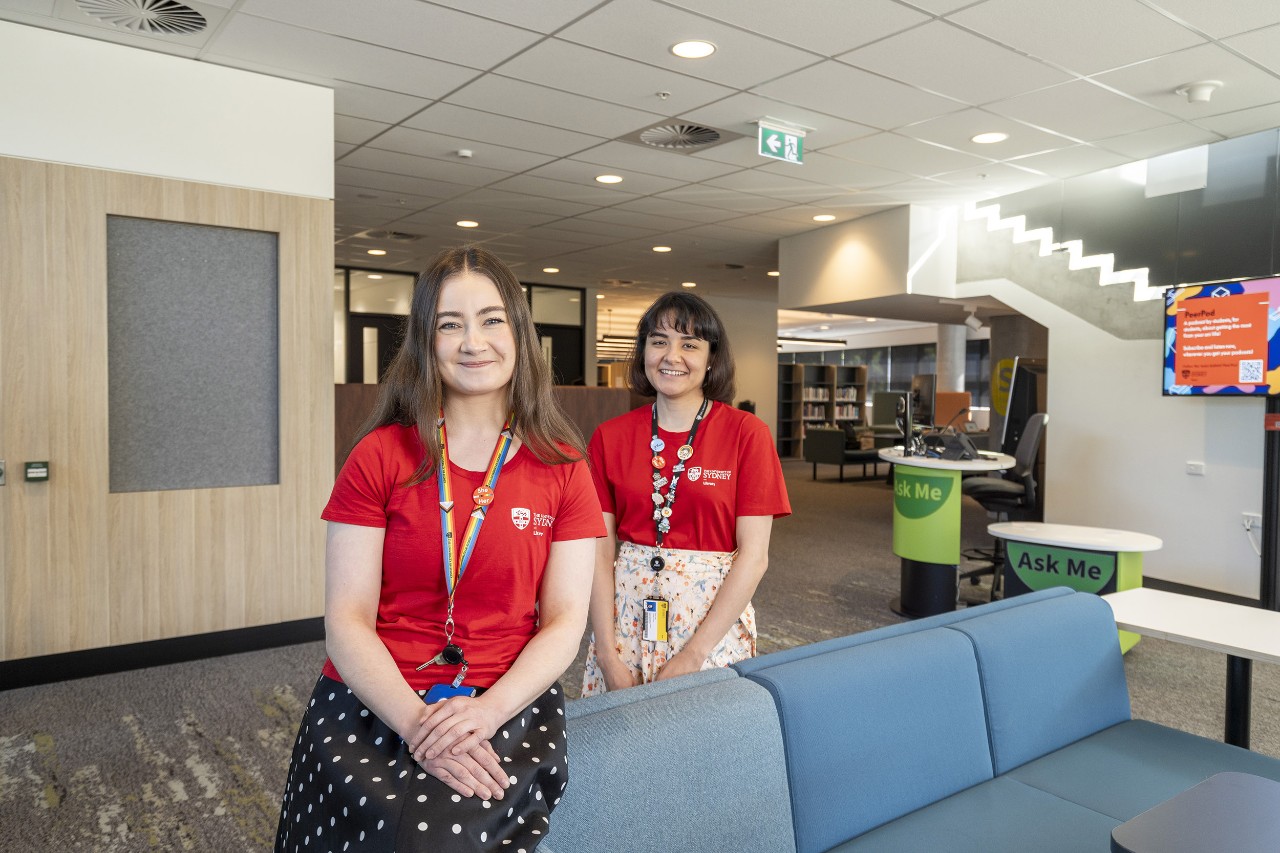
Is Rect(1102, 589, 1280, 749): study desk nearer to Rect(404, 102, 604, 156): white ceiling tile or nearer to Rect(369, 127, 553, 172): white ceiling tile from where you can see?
Rect(404, 102, 604, 156): white ceiling tile

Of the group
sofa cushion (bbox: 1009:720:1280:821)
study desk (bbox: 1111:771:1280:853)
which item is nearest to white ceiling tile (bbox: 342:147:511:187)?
sofa cushion (bbox: 1009:720:1280:821)

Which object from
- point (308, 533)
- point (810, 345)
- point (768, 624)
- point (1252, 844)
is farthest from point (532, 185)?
point (810, 345)

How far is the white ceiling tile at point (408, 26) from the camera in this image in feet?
11.6

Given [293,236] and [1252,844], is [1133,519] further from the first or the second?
[293,236]

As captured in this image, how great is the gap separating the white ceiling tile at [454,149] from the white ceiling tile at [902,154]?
217 cm

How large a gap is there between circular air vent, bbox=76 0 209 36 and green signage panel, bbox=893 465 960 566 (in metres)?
4.51

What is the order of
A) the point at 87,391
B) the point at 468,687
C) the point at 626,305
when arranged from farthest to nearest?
1. the point at 626,305
2. the point at 87,391
3. the point at 468,687

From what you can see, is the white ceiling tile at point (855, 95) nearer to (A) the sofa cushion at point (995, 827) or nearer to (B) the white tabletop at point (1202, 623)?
(B) the white tabletop at point (1202, 623)

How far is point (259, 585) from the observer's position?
14.5 ft

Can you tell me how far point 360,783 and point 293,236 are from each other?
3987mm

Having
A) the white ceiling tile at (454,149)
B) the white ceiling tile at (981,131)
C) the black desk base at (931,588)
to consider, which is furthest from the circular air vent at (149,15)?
the black desk base at (931,588)

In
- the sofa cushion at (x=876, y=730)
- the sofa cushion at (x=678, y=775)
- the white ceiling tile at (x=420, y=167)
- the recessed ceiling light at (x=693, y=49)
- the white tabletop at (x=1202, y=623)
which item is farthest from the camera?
the white ceiling tile at (x=420, y=167)

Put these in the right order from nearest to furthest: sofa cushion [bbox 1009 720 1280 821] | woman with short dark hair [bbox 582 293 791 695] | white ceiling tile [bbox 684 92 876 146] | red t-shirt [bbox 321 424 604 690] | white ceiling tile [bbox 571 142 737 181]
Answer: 1. red t-shirt [bbox 321 424 604 690]
2. woman with short dark hair [bbox 582 293 791 695]
3. sofa cushion [bbox 1009 720 1280 821]
4. white ceiling tile [bbox 684 92 876 146]
5. white ceiling tile [bbox 571 142 737 181]

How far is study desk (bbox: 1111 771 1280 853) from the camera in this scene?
1.28 meters
